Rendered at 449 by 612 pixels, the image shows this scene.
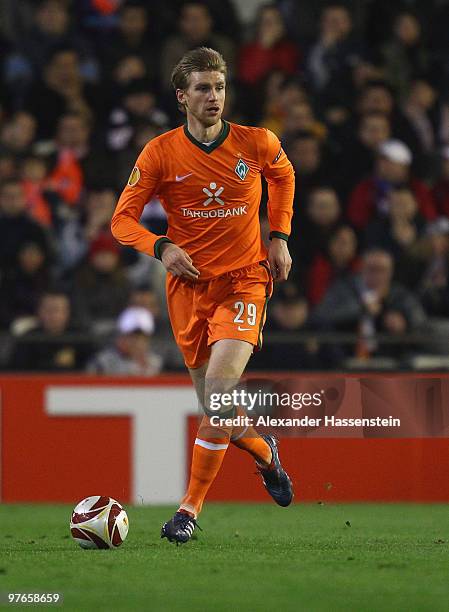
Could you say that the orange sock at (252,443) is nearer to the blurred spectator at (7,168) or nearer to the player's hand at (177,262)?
the player's hand at (177,262)

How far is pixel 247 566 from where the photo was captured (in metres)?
5.94

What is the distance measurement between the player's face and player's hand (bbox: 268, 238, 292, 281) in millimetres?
690

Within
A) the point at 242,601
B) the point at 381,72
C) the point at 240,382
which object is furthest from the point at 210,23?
the point at 242,601

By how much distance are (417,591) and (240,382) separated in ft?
6.53

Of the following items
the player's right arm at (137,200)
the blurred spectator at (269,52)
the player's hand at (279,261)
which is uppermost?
the blurred spectator at (269,52)

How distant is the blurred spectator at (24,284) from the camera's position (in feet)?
36.5

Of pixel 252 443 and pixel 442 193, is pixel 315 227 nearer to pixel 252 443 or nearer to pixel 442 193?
pixel 442 193

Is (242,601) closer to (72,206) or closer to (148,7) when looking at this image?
(72,206)

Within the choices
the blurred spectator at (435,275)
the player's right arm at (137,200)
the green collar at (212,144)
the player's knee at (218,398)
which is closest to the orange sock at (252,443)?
the player's knee at (218,398)

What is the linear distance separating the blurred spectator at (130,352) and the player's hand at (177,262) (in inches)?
149

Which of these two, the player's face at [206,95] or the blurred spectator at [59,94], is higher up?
the player's face at [206,95]

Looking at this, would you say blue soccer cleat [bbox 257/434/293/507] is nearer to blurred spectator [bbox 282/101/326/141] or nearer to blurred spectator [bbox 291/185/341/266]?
blurred spectator [bbox 291/185/341/266]

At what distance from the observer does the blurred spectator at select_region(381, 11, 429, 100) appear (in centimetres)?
1355

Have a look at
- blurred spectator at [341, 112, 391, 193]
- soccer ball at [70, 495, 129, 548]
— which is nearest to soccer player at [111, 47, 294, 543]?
soccer ball at [70, 495, 129, 548]
